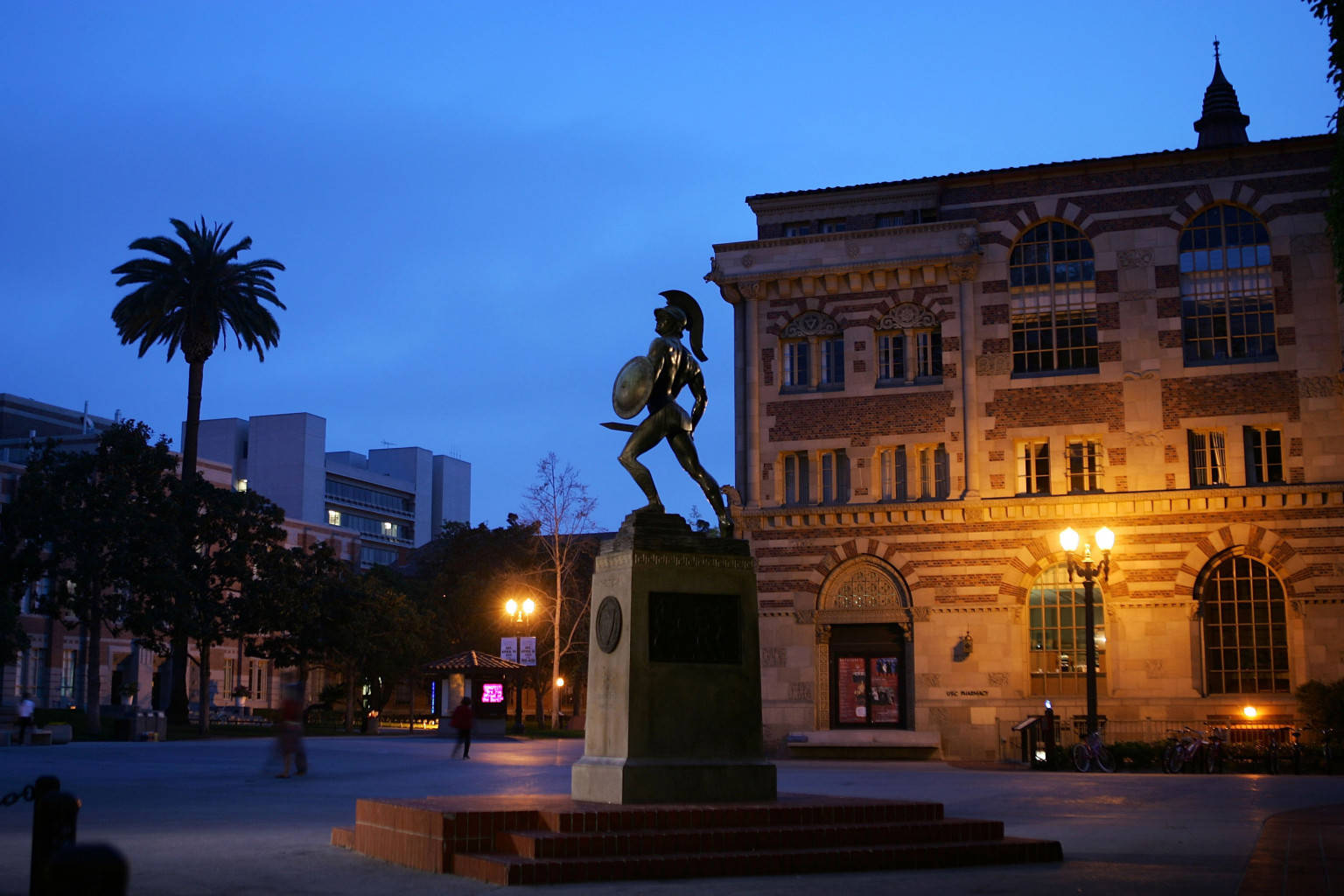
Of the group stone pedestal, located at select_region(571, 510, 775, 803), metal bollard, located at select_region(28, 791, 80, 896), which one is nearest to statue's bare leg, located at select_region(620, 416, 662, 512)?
stone pedestal, located at select_region(571, 510, 775, 803)

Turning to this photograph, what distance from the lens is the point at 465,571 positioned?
79.1 m

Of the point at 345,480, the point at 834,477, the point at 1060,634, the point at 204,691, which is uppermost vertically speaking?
the point at 345,480

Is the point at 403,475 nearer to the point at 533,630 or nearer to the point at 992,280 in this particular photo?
the point at 533,630

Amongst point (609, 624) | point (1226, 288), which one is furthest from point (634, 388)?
point (1226, 288)

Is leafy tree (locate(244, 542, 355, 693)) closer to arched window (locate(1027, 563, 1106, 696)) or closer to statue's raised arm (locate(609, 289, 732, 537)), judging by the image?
arched window (locate(1027, 563, 1106, 696))

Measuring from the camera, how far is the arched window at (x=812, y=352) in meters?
42.1

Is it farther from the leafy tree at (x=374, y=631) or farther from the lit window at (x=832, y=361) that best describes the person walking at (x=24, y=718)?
the lit window at (x=832, y=361)

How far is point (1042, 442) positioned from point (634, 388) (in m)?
27.1

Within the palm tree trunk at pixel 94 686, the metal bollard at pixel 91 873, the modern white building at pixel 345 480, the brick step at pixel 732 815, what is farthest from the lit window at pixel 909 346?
the modern white building at pixel 345 480

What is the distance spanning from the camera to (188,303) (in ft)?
178

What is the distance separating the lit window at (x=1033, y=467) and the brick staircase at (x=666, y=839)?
27365mm

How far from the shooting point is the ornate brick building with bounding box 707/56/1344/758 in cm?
3750

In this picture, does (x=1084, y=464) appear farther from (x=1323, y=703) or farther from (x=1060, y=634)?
(x=1323, y=703)

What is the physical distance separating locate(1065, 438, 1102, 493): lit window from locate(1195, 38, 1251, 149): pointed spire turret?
59.1ft
